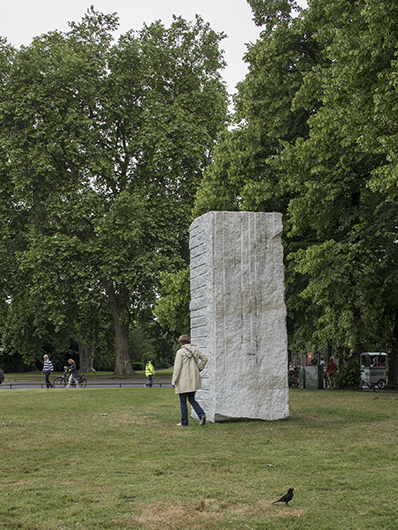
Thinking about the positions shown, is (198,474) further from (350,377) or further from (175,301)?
(175,301)

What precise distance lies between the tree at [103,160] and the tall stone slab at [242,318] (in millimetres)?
18681

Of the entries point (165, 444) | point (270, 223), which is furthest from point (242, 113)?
point (165, 444)

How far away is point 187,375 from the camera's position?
464 inches

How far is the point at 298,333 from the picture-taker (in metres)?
23.0

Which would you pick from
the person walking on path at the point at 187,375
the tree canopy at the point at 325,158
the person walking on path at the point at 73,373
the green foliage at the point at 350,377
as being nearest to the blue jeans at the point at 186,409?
the person walking on path at the point at 187,375

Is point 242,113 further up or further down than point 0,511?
further up

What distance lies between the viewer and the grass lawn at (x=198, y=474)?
5180mm

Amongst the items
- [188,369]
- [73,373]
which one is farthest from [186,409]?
[73,373]

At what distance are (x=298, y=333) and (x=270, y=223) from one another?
34.9ft

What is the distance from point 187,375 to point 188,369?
12 cm

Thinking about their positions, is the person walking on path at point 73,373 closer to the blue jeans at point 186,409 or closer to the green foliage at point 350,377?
the green foliage at point 350,377

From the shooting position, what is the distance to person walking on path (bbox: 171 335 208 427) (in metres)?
11.7

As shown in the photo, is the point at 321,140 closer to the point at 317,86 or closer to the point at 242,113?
the point at 317,86

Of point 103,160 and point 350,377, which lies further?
point 103,160
